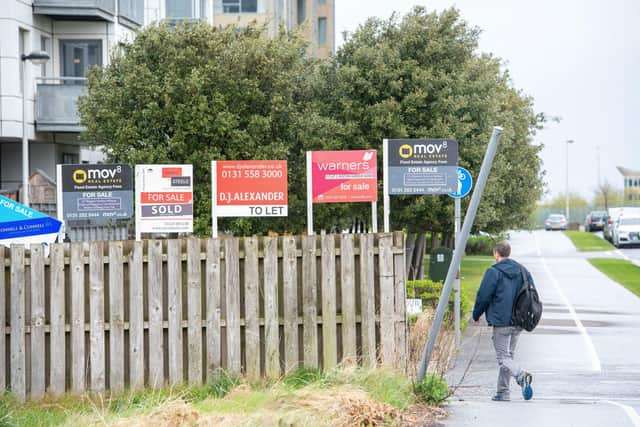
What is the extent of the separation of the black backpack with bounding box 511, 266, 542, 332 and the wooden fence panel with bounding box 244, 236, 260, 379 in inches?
106

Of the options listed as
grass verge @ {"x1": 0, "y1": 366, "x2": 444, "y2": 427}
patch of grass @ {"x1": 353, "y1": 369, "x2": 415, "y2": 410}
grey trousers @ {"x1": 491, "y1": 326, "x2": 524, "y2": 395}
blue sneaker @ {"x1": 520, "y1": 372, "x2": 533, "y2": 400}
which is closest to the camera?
grass verge @ {"x1": 0, "y1": 366, "x2": 444, "y2": 427}

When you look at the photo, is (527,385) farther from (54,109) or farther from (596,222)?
(596,222)

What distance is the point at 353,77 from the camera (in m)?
28.0

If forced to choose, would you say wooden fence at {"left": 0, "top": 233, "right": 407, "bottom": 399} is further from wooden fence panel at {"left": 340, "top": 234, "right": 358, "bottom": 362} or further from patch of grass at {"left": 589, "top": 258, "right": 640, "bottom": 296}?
patch of grass at {"left": 589, "top": 258, "right": 640, "bottom": 296}

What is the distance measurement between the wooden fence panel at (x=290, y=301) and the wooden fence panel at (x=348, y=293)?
49 centimetres

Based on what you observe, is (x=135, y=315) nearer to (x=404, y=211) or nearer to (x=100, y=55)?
(x=404, y=211)

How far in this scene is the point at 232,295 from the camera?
1143 centimetres

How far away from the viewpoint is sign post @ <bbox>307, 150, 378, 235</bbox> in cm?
1875

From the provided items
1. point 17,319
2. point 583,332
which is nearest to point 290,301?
point 17,319

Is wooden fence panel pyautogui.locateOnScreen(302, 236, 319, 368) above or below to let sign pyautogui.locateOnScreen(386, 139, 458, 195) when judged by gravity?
below

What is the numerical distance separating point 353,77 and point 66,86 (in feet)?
34.2

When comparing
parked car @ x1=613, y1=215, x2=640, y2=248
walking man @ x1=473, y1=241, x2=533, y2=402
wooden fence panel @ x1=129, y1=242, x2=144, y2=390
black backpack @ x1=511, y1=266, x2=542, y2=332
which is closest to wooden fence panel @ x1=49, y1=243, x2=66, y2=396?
wooden fence panel @ x1=129, y1=242, x2=144, y2=390

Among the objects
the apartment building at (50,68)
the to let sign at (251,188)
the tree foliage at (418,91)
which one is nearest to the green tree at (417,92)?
the tree foliage at (418,91)

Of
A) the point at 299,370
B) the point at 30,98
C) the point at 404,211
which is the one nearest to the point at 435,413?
the point at 299,370
